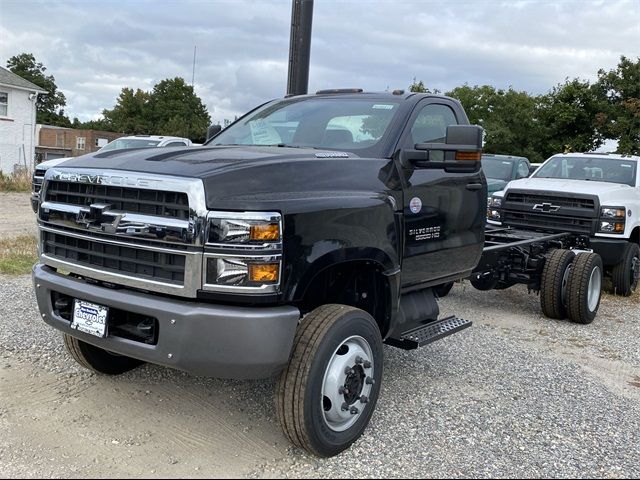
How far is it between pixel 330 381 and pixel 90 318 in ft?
4.51

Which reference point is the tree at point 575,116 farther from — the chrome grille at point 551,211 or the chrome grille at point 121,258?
the chrome grille at point 121,258

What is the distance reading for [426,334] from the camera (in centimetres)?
436

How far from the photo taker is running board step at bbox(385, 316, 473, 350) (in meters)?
4.19

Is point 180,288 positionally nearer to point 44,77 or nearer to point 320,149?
→ point 320,149

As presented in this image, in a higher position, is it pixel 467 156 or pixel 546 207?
pixel 467 156

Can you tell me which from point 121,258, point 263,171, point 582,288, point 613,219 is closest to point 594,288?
point 582,288

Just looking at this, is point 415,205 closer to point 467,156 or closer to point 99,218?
point 467,156

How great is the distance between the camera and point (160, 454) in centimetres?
344

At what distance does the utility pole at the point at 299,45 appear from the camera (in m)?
9.00

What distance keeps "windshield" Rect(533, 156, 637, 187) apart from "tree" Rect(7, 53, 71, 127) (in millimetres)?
67158

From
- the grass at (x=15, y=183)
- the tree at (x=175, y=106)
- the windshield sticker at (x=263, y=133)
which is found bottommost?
the grass at (x=15, y=183)

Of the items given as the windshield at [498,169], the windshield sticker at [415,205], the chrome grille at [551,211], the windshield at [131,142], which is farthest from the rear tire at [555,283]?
the windshield at [131,142]

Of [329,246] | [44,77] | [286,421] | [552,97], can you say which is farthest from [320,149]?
[44,77]

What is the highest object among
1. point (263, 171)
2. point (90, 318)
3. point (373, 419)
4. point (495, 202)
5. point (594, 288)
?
point (263, 171)
